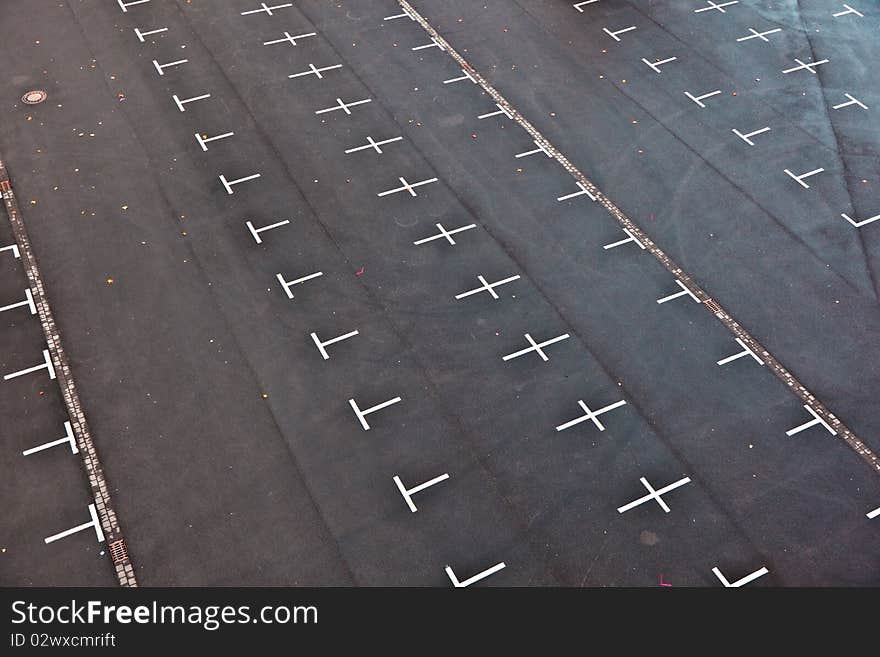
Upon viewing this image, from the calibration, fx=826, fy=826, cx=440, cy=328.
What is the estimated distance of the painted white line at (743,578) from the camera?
11617 millimetres

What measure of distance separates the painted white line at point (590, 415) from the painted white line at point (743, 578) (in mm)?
2761

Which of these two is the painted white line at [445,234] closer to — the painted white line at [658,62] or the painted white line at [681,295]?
the painted white line at [681,295]

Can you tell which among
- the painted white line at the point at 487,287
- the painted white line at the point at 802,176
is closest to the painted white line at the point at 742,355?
the painted white line at the point at 487,287

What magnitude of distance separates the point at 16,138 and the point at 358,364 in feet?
31.4

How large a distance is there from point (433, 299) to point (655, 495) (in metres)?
5.14

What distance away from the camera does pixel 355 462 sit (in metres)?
12.6

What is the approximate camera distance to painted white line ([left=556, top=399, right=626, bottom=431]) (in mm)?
13242

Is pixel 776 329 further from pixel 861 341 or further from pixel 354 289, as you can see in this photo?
pixel 354 289

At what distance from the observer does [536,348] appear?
563 inches

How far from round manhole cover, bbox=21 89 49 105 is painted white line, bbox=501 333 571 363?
12.2m

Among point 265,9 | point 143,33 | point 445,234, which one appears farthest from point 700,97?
point 143,33

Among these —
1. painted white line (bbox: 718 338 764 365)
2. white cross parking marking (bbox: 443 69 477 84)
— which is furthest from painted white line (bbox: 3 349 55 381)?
painted white line (bbox: 718 338 764 365)

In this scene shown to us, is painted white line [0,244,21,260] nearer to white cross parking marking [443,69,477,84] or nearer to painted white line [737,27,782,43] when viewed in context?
white cross parking marking [443,69,477,84]
